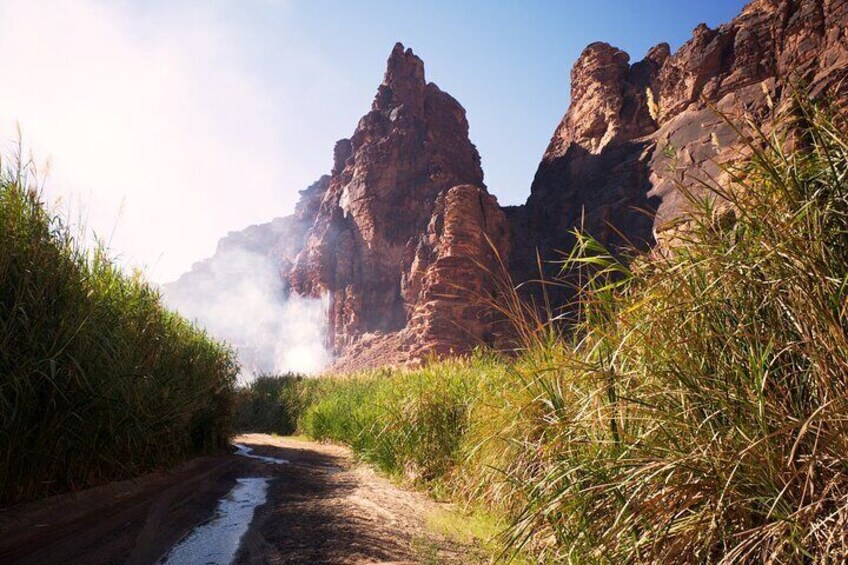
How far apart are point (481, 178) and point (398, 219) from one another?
15523 millimetres

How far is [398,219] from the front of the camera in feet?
205

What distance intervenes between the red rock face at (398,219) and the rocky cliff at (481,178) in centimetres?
19

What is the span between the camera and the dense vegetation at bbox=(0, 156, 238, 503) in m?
3.26

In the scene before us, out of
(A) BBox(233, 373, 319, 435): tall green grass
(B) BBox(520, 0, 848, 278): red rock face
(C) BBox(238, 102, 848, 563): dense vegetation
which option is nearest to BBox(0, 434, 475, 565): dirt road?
(C) BBox(238, 102, 848, 563): dense vegetation

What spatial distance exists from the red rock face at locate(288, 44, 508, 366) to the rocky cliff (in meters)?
0.19

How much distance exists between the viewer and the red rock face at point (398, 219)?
44438 mm

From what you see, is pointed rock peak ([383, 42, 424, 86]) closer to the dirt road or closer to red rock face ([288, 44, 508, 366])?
red rock face ([288, 44, 508, 366])

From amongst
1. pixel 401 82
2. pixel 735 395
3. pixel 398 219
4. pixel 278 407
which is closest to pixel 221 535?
pixel 735 395

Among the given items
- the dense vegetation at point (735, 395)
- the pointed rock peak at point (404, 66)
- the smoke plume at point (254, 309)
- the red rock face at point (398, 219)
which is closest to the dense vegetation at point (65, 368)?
the dense vegetation at point (735, 395)

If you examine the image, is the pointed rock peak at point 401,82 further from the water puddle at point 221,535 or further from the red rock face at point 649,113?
the water puddle at point 221,535

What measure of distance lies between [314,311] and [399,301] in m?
19.7

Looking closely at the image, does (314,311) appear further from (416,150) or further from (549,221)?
(549,221)

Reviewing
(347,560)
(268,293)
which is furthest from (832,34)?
(268,293)

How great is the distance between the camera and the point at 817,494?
5.35 feet
